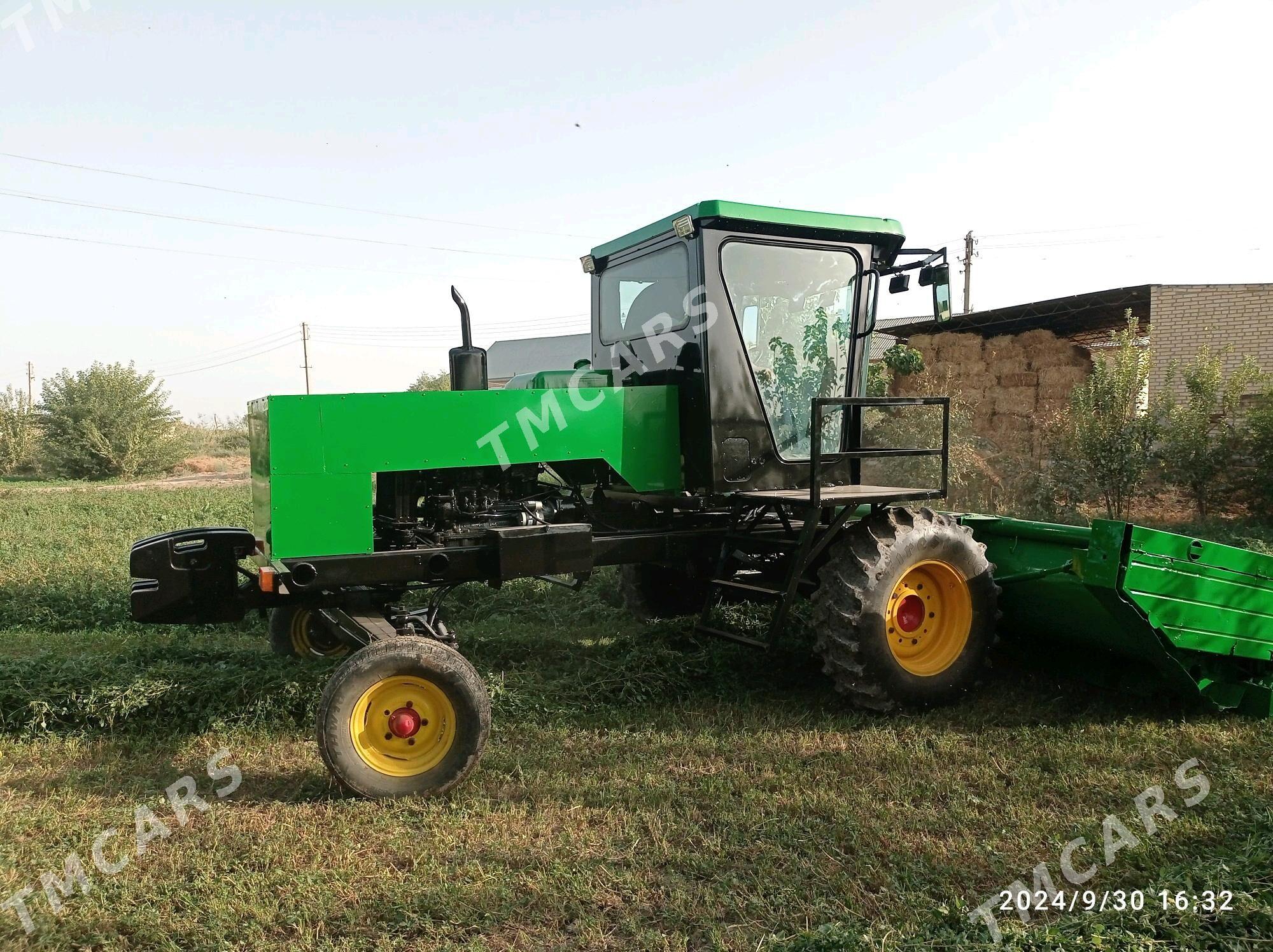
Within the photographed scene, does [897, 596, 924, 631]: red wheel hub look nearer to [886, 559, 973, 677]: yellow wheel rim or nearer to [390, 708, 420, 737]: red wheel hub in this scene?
[886, 559, 973, 677]: yellow wheel rim

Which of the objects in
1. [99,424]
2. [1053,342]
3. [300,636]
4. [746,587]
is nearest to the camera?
[746,587]

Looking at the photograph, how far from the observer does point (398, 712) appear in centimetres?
402

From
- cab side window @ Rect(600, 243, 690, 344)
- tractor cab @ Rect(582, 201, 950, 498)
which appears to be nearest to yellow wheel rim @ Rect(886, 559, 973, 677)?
tractor cab @ Rect(582, 201, 950, 498)

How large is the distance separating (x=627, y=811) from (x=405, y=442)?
2010 mm

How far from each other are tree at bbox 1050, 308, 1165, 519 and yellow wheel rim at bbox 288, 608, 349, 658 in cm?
1009

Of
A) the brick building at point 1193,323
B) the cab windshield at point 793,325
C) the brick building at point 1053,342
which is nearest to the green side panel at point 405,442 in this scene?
the cab windshield at point 793,325

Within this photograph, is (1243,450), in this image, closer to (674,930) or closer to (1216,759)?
(1216,759)

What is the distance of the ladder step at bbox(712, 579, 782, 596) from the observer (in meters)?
5.00

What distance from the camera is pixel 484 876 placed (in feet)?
10.5

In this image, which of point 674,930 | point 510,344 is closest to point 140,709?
point 674,930

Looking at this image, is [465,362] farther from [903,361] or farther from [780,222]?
[903,361]

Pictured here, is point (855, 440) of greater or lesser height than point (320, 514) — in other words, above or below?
above

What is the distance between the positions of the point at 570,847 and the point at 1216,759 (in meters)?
3.03

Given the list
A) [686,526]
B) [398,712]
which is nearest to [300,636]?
[398,712]
